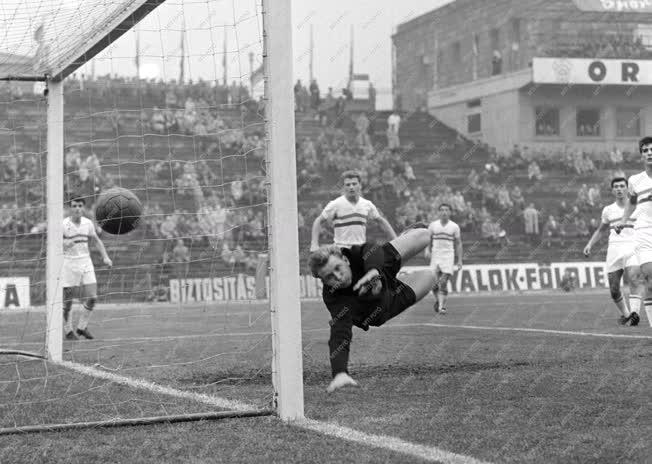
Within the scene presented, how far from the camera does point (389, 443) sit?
4891 mm

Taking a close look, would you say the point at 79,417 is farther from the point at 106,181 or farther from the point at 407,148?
the point at 407,148

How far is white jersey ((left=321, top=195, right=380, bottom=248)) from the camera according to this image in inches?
536

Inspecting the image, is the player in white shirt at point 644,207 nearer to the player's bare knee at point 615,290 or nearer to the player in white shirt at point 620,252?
the player in white shirt at point 620,252

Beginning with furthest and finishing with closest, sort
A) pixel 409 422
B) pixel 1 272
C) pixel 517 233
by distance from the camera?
pixel 517 233 < pixel 1 272 < pixel 409 422

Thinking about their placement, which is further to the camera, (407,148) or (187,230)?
(407,148)

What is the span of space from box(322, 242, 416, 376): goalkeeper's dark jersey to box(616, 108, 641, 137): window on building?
4150 centimetres

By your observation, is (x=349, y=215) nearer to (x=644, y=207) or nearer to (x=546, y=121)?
(x=644, y=207)

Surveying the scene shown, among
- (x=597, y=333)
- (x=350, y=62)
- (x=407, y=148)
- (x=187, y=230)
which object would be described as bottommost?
(x=597, y=333)

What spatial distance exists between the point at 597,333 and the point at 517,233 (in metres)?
22.8

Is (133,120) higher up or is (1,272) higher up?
(133,120)

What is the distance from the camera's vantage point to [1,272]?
890 inches

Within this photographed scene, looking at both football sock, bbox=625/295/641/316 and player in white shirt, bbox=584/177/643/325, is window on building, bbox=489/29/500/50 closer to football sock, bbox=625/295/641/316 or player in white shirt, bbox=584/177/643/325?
player in white shirt, bbox=584/177/643/325

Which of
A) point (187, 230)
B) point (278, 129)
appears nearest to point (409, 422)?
point (278, 129)

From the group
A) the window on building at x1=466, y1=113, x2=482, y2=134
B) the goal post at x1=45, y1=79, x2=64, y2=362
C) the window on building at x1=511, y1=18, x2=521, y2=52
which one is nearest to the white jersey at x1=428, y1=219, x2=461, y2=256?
the goal post at x1=45, y1=79, x2=64, y2=362
